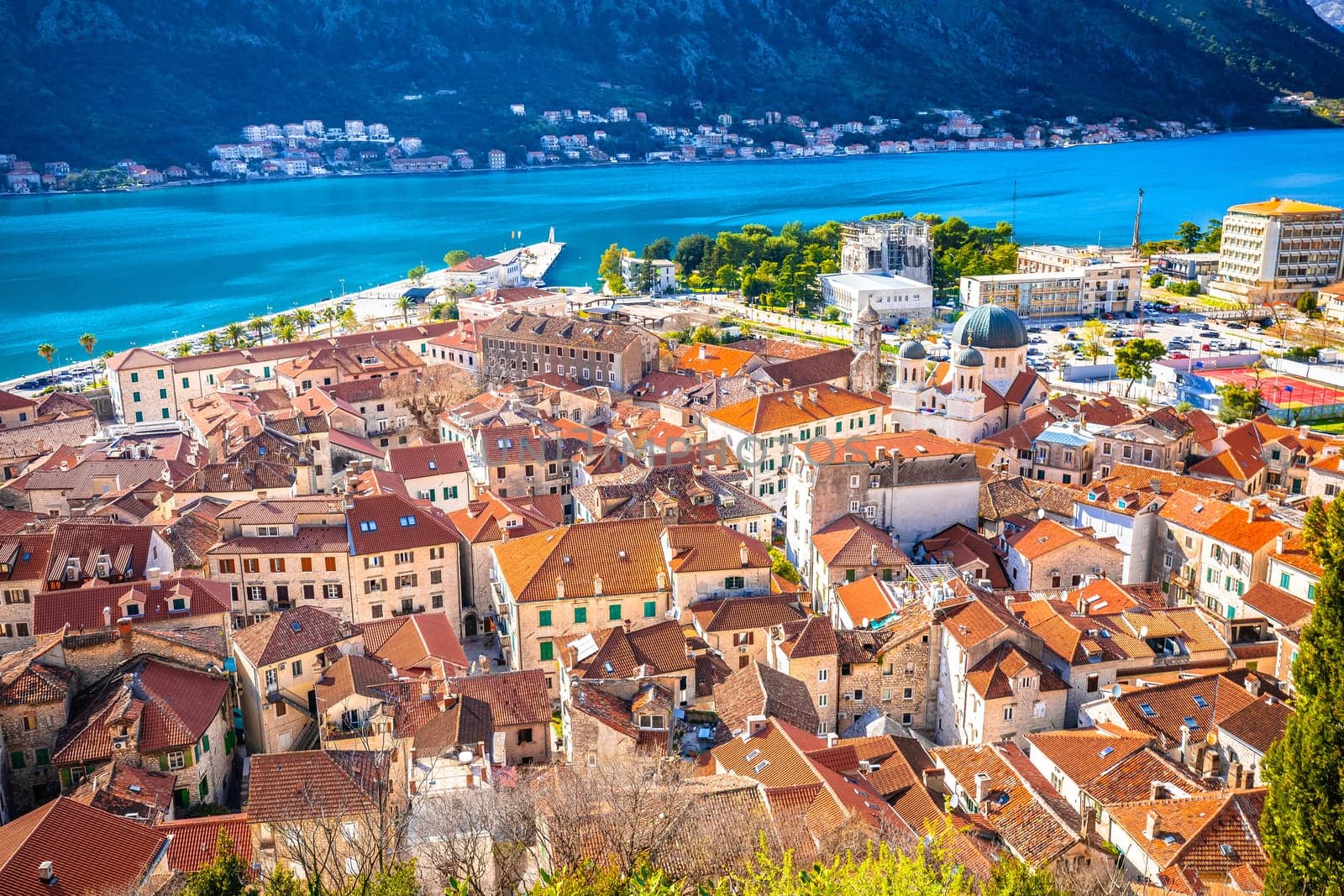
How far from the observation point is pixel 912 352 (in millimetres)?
69812

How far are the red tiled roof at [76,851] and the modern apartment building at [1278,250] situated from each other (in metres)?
117

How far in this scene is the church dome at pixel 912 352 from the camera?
6925 centimetres

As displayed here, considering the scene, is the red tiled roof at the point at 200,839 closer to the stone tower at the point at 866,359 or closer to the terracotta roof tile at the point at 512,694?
the terracotta roof tile at the point at 512,694

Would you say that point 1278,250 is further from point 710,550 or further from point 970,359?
point 710,550

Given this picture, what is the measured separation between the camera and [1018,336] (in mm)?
68250

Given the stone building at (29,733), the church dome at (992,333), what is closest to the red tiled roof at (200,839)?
the stone building at (29,733)

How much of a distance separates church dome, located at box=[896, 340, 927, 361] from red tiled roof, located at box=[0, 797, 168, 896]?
53.0m

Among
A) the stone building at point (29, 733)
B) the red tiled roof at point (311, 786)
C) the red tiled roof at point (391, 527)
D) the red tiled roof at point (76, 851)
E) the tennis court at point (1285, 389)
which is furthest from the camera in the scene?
the tennis court at point (1285, 389)

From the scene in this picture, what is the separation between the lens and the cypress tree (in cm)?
2167

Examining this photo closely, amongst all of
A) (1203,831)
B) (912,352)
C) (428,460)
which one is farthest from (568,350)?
(1203,831)

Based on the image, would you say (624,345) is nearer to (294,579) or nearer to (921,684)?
(294,579)

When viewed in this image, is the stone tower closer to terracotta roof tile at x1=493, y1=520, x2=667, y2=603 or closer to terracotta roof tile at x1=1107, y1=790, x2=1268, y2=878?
terracotta roof tile at x1=493, y1=520, x2=667, y2=603

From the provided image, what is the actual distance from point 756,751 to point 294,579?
17.7m

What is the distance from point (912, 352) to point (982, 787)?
147ft
